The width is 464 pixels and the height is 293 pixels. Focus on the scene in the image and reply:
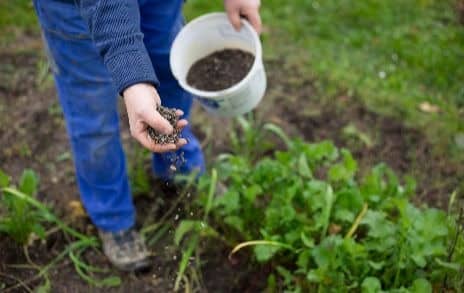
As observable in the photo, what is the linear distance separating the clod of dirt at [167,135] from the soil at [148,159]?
819 millimetres

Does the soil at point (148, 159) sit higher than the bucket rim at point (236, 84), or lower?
lower

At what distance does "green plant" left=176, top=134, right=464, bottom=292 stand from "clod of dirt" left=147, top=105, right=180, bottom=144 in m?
0.64

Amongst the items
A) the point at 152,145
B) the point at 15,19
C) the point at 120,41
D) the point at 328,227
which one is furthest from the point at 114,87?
the point at 15,19

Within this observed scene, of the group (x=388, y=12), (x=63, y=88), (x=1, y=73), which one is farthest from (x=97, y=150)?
(x=388, y=12)

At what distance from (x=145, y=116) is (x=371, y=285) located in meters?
0.86

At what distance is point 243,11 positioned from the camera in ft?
6.16

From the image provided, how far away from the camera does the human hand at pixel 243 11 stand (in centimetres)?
186

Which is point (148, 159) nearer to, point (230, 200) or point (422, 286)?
point (230, 200)

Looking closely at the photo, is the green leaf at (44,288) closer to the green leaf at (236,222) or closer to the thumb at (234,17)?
the green leaf at (236,222)

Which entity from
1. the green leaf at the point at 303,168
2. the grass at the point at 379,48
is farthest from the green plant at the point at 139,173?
the grass at the point at 379,48

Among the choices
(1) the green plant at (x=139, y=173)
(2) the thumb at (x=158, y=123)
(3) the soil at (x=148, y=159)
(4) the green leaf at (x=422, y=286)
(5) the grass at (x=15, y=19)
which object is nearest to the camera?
(2) the thumb at (x=158, y=123)

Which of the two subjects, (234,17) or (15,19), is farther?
(15,19)

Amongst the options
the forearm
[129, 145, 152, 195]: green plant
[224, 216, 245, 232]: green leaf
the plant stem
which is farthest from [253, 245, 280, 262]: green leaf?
the forearm

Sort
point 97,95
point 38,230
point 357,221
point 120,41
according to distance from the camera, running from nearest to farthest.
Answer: point 120,41
point 97,95
point 357,221
point 38,230
